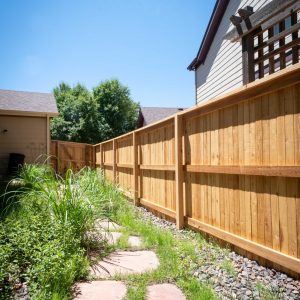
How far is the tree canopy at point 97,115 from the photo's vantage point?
23.8 metres

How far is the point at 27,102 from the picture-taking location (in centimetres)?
1360

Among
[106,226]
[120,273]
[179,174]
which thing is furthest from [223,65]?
[120,273]

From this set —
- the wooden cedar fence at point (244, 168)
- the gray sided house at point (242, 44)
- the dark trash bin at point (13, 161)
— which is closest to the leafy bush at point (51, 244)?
the wooden cedar fence at point (244, 168)

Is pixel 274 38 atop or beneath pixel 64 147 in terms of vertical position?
atop

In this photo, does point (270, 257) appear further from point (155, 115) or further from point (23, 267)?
point (155, 115)

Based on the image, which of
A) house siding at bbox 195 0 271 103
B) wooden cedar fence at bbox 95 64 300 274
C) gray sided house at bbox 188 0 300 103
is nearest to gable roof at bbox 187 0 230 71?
gray sided house at bbox 188 0 300 103

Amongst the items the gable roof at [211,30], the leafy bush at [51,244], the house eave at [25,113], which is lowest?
the leafy bush at [51,244]

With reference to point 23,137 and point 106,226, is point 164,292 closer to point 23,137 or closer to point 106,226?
point 106,226

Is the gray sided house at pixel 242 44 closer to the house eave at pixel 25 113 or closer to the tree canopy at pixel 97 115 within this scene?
the house eave at pixel 25 113

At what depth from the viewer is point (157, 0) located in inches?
339

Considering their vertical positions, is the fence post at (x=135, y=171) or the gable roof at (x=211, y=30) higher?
the gable roof at (x=211, y=30)

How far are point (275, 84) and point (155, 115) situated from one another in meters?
20.1

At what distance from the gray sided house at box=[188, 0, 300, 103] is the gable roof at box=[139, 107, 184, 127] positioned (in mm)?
11169

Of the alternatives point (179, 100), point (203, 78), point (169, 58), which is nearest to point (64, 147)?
point (203, 78)
